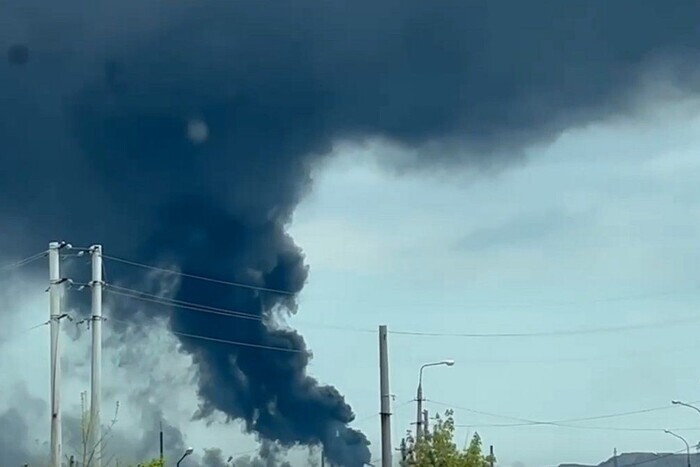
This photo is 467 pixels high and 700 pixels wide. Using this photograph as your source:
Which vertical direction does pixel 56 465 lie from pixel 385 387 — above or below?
below

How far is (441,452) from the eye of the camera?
6862 cm

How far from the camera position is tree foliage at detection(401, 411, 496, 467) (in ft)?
224

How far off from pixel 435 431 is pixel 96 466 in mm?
23953

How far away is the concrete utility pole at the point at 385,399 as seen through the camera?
5606cm

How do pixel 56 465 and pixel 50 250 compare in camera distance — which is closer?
pixel 56 465

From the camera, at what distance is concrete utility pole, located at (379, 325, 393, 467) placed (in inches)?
2207

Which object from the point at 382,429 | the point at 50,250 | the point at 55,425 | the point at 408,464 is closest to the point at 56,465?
the point at 55,425

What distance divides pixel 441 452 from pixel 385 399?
43.5 ft

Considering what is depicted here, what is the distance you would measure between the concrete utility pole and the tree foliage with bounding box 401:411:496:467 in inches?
453

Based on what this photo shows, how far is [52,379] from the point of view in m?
50.4

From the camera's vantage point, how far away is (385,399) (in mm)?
56500

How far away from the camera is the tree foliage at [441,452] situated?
68.3 m

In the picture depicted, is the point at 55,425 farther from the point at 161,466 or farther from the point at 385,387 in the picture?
the point at 385,387

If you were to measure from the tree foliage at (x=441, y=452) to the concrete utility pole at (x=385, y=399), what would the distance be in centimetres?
1152
